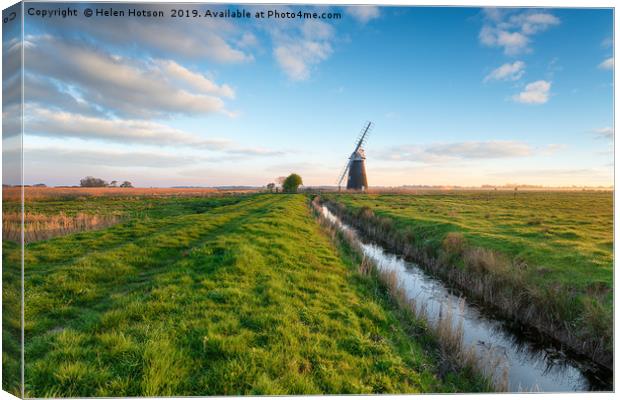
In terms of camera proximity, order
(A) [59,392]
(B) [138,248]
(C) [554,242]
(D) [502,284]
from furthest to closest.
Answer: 1. (C) [554,242]
2. (B) [138,248]
3. (D) [502,284]
4. (A) [59,392]

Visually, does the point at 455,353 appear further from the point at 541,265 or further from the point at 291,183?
the point at 291,183

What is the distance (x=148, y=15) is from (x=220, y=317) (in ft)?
18.1

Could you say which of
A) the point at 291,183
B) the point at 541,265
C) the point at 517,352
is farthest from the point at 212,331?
the point at 291,183

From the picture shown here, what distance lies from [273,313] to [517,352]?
6.08 metres

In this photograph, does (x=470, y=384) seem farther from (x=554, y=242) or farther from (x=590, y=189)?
(x=554, y=242)

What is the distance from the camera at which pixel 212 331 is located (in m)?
4.78

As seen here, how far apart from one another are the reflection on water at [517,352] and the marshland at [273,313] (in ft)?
0.54

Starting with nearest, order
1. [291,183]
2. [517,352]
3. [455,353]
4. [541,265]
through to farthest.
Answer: [455,353] < [517,352] < [541,265] < [291,183]

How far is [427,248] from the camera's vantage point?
1428 cm

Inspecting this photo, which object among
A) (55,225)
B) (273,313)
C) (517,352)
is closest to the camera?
(273,313)

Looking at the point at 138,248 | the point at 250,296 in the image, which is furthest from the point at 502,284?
the point at 138,248

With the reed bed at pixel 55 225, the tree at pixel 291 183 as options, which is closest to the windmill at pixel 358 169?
the tree at pixel 291 183

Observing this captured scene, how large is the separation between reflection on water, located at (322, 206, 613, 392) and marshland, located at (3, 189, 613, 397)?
166 mm

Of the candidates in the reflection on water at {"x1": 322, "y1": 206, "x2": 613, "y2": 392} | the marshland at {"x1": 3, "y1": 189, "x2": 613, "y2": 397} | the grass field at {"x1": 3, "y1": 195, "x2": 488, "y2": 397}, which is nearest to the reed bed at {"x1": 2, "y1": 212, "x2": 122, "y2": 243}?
the marshland at {"x1": 3, "y1": 189, "x2": 613, "y2": 397}
